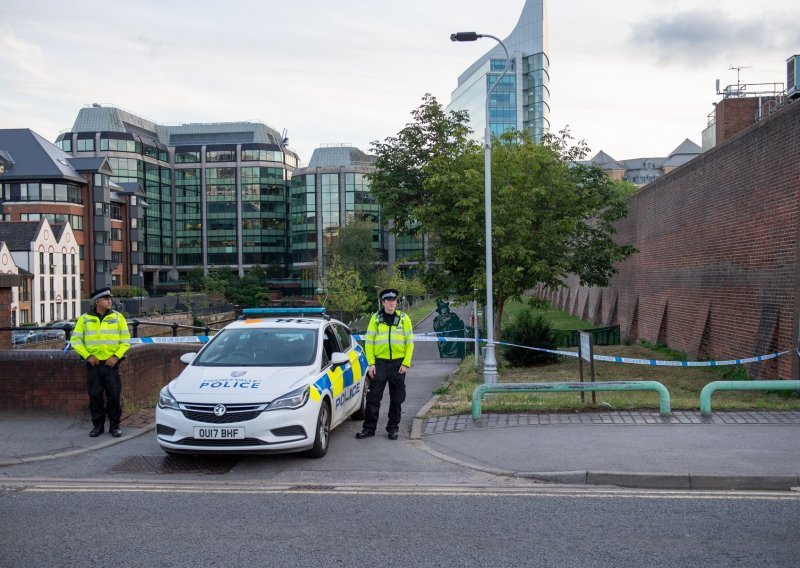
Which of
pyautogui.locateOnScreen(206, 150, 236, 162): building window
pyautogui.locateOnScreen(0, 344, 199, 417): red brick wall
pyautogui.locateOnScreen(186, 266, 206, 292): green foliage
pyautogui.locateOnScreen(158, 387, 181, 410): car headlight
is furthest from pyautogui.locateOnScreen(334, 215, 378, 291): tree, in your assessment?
pyautogui.locateOnScreen(158, 387, 181, 410): car headlight

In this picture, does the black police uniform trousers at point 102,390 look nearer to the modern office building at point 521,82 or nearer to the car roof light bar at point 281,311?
the car roof light bar at point 281,311

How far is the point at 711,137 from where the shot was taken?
37031 millimetres

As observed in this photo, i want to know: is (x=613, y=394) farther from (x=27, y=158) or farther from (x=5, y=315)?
(x=27, y=158)

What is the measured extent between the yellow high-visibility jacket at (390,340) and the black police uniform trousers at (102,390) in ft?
10.7

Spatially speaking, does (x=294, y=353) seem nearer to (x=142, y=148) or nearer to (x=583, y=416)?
(x=583, y=416)

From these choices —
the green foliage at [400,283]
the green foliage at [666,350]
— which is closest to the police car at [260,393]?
the green foliage at [666,350]

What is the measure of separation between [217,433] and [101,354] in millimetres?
2636

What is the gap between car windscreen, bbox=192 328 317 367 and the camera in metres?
8.96

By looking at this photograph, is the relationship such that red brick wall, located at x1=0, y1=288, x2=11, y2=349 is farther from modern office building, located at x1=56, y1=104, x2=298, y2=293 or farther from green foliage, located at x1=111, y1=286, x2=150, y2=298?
modern office building, located at x1=56, y1=104, x2=298, y2=293

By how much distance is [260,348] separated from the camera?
927 cm

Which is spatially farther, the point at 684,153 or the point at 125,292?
the point at 684,153

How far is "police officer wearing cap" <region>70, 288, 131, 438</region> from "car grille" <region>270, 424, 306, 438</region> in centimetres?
284

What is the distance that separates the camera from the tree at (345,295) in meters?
62.7

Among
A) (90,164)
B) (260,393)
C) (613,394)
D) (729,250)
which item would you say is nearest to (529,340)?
(729,250)
